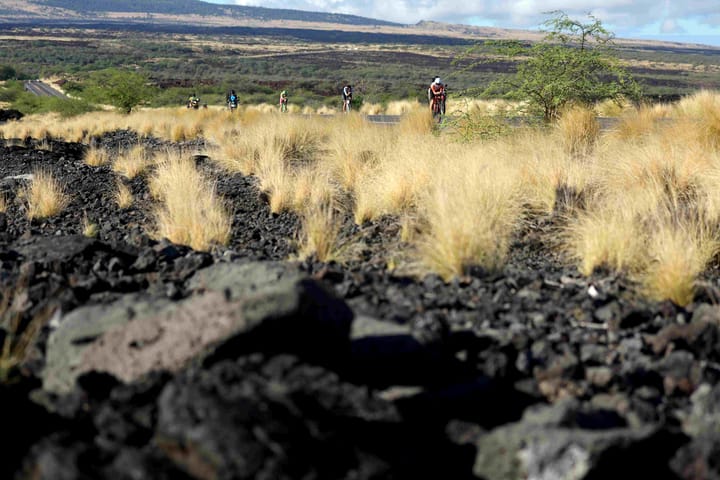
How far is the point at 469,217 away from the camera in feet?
19.3

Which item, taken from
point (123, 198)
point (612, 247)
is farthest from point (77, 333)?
point (123, 198)

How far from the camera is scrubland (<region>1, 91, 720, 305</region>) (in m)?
5.65

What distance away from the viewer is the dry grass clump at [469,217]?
5.48m

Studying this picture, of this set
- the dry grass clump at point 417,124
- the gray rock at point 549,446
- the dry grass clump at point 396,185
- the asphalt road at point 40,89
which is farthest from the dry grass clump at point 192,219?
the asphalt road at point 40,89

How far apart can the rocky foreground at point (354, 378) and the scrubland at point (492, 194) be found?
39 cm

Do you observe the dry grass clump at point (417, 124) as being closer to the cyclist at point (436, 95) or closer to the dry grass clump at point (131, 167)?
the cyclist at point (436, 95)

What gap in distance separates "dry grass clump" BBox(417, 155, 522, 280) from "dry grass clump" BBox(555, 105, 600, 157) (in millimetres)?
3085

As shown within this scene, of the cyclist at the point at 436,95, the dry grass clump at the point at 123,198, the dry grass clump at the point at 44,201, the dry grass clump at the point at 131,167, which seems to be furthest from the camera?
the cyclist at the point at 436,95

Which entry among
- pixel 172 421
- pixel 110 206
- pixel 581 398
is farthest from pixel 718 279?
pixel 110 206

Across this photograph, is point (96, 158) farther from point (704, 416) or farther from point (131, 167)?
point (704, 416)

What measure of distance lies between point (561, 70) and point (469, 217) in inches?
335

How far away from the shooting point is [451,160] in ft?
28.4

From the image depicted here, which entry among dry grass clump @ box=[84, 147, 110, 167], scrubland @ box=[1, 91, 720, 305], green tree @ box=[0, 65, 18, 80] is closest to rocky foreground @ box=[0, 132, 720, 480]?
scrubland @ box=[1, 91, 720, 305]

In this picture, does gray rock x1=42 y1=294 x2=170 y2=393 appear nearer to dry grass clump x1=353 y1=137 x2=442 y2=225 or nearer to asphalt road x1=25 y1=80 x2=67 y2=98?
dry grass clump x1=353 y1=137 x2=442 y2=225
